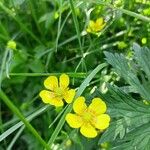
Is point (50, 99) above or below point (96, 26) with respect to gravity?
above

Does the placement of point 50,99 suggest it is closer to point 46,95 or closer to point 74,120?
point 46,95

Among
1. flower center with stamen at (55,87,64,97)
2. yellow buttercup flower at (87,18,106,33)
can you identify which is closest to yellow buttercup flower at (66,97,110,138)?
flower center with stamen at (55,87,64,97)

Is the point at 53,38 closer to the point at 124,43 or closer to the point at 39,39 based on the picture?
the point at 39,39

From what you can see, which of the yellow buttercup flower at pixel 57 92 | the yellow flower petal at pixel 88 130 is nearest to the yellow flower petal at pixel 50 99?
the yellow buttercup flower at pixel 57 92

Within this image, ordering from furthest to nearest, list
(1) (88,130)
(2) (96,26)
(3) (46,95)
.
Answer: (2) (96,26)
(3) (46,95)
(1) (88,130)

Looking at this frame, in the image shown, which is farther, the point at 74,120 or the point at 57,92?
the point at 57,92

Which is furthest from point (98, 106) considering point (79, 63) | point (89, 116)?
point (79, 63)

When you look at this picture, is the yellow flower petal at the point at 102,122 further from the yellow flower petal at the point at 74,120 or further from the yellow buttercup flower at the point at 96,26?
the yellow buttercup flower at the point at 96,26
